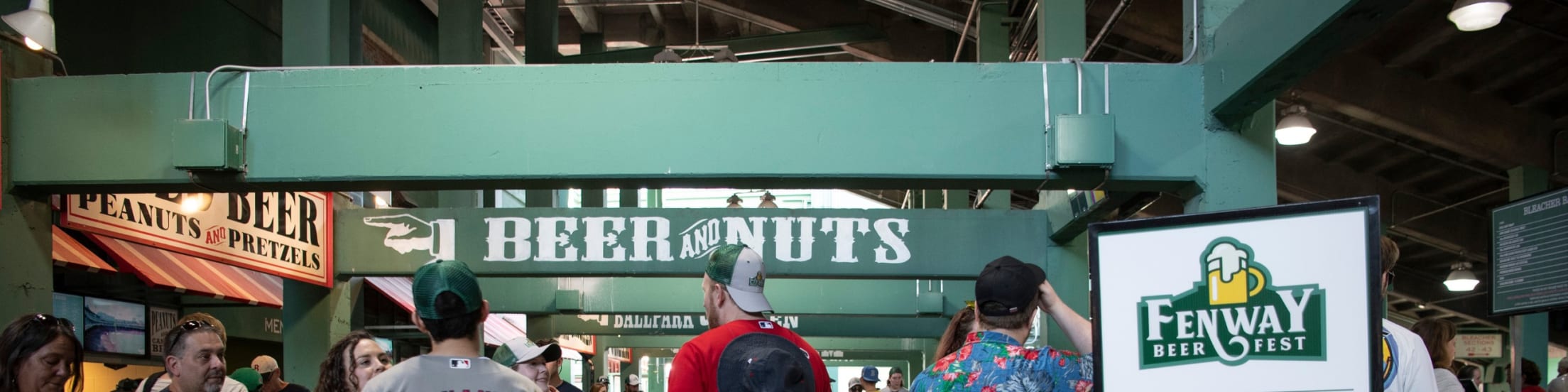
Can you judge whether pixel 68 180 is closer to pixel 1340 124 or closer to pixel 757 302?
pixel 757 302

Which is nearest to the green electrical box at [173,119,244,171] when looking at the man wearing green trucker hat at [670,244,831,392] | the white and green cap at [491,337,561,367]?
the white and green cap at [491,337,561,367]

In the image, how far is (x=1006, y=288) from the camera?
3174mm

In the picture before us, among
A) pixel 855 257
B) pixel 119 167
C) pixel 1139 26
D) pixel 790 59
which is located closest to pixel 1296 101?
pixel 1139 26

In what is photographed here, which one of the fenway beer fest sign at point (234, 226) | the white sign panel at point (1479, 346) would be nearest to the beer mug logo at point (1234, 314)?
the fenway beer fest sign at point (234, 226)

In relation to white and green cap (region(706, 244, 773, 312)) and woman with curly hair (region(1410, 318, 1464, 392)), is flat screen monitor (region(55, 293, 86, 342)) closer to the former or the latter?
white and green cap (region(706, 244, 773, 312))

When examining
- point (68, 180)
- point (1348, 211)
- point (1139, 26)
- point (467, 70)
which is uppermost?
point (1139, 26)

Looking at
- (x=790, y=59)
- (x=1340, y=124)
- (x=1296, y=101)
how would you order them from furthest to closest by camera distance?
(x=790, y=59) < (x=1340, y=124) < (x=1296, y=101)

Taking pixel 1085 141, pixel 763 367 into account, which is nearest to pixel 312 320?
pixel 1085 141

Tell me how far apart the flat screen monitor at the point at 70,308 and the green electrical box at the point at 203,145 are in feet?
Result: 14.3

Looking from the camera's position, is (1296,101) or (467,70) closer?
(467,70)

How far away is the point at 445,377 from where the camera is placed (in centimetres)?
300

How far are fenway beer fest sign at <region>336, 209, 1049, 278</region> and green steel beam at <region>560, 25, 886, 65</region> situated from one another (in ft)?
15.9

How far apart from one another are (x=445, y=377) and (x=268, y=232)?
285 inches

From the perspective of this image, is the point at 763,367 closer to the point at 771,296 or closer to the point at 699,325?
the point at 771,296
